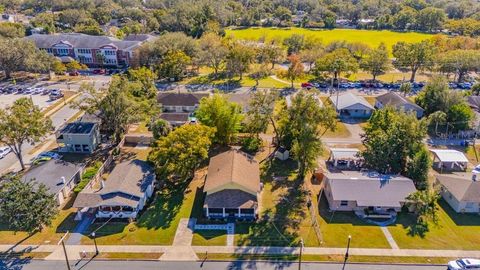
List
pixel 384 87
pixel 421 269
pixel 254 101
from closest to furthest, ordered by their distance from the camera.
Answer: pixel 421 269, pixel 254 101, pixel 384 87

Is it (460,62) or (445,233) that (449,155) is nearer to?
(445,233)

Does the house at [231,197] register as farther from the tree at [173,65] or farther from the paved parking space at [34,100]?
the tree at [173,65]

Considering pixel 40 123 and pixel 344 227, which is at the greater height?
pixel 40 123

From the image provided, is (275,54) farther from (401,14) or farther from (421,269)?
(401,14)

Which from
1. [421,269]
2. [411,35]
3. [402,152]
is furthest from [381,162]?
[411,35]

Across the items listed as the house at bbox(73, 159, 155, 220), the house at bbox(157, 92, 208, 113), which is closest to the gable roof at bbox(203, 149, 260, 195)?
the house at bbox(73, 159, 155, 220)

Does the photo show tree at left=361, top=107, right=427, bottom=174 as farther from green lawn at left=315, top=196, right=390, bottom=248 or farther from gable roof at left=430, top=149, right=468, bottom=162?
green lawn at left=315, top=196, right=390, bottom=248
